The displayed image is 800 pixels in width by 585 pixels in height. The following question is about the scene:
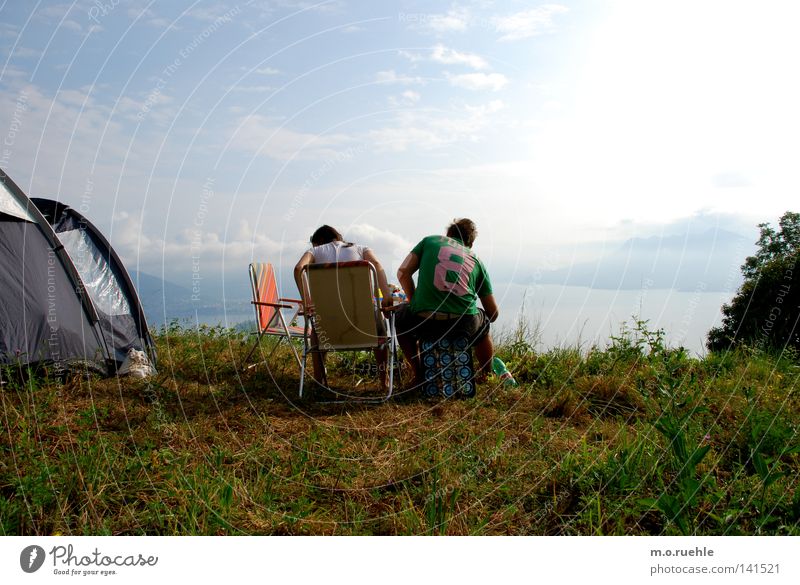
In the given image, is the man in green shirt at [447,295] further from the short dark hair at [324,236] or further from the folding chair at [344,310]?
the short dark hair at [324,236]

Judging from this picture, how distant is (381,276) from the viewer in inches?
245

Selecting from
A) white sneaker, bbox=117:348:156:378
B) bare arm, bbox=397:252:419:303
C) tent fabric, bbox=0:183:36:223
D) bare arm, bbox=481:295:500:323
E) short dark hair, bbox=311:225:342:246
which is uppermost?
tent fabric, bbox=0:183:36:223

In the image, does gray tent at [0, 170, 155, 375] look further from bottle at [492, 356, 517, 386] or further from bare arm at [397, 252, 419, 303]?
bottle at [492, 356, 517, 386]

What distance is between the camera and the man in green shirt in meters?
5.96

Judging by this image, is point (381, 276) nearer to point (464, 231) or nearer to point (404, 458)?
point (464, 231)

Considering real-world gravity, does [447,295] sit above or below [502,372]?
above

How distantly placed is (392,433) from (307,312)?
1667 mm

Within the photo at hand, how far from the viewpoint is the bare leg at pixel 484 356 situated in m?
6.22

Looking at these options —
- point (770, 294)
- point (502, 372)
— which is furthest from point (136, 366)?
point (770, 294)

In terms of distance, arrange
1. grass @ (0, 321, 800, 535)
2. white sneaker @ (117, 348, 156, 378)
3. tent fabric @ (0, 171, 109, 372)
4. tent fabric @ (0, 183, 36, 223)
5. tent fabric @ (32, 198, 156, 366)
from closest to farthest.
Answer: grass @ (0, 321, 800, 535) → tent fabric @ (0, 171, 109, 372) → tent fabric @ (0, 183, 36, 223) → white sneaker @ (117, 348, 156, 378) → tent fabric @ (32, 198, 156, 366)

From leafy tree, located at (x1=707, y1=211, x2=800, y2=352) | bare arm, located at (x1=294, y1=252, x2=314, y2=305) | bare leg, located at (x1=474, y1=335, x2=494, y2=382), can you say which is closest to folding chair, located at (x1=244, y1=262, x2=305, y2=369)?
bare arm, located at (x1=294, y1=252, x2=314, y2=305)

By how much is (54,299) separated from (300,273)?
2132 millimetres

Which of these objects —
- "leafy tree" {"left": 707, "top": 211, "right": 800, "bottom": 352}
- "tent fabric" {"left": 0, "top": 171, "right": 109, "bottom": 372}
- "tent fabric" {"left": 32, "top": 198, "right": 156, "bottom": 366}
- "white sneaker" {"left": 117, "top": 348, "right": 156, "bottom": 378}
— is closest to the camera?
"tent fabric" {"left": 0, "top": 171, "right": 109, "bottom": 372}

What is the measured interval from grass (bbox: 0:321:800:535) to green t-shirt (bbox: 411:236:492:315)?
0.83 metres
